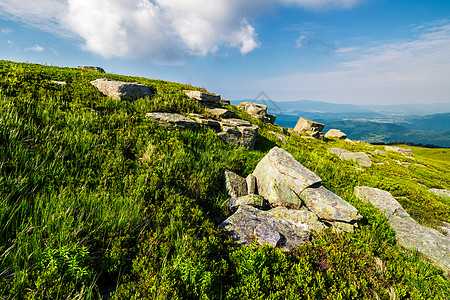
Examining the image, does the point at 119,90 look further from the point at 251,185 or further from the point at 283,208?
the point at 283,208

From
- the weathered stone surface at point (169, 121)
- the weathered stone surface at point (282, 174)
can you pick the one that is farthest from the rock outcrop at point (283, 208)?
the weathered stone surface at point (169, 121)

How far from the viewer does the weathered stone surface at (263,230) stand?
4633 millimetres

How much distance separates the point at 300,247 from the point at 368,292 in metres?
1.42

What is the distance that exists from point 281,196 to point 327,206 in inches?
58.8

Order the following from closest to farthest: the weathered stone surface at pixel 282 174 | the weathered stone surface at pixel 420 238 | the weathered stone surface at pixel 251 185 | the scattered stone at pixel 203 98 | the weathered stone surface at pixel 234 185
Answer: the weathered stone surface at pixel 420 238 < the weathered stone surface at pixel 234 185 < the weathered stone surface at pixel 282 174 < the weathered stone surface at pixel 251 185 < the scattered stone at pixel 203 98

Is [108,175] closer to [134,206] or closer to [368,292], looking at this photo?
[134,206]

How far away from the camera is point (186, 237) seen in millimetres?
3664

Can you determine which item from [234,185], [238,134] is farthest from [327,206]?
[238,134]

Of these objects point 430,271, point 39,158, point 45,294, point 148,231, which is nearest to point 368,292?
point 430,271

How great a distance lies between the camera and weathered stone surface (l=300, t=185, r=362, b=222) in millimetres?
5941

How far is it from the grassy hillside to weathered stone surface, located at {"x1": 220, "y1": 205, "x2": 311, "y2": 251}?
1.02ft

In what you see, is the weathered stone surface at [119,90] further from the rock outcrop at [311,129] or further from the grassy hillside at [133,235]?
the rock outcrop at [311,129]

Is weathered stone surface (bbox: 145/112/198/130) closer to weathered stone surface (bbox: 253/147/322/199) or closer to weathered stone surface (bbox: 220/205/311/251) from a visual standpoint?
weathered stone surface (bbox: 253/147/322/199)

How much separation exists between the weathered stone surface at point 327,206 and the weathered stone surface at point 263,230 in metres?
1.20
